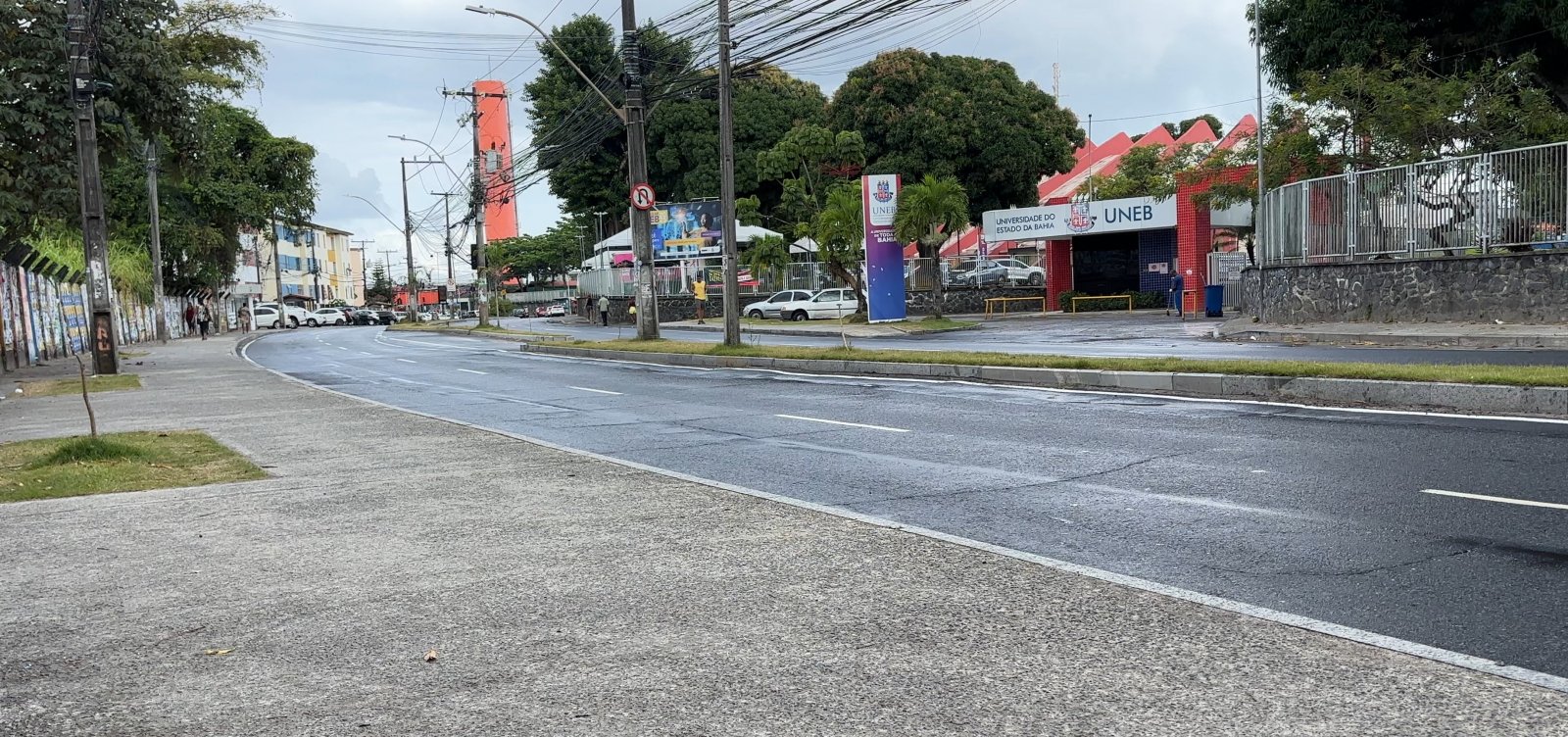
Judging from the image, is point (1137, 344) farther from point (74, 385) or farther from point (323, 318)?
point (323, 318)

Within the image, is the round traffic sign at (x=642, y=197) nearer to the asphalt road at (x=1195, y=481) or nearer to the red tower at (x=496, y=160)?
the asphalt road at (x=1195, y=481)

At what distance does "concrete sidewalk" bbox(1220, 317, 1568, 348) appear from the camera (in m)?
18.0

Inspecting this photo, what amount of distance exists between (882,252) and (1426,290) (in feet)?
61.2

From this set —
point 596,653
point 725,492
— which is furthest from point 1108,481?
point 596,653

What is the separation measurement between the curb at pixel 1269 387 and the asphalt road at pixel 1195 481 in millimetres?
761

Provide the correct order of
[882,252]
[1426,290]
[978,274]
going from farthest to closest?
A: 1. [978,274]
2. [882,252]
3. [1426,290]

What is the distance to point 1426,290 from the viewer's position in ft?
70.2

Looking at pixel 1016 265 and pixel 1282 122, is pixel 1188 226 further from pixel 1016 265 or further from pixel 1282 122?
pixel 1016 265

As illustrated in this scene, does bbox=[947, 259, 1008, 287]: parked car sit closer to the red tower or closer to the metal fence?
the red tower

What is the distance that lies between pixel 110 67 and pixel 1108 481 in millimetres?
24825

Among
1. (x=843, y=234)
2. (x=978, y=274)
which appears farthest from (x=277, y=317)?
(x=843, y=234)

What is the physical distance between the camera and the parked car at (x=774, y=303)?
1938 inches

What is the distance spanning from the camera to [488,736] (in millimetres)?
3812

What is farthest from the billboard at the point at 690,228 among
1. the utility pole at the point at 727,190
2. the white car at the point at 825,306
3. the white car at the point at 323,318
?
the white car at the point at 323,318
